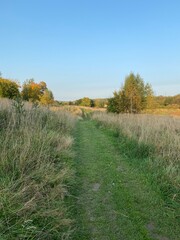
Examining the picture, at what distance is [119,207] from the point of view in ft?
11.7

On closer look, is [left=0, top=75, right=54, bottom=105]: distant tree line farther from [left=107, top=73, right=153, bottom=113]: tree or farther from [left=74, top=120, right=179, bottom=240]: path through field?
[left=107, top=73, right=153, bottom=113]: tree

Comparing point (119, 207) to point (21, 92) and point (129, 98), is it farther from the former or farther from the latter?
point (21, 92)

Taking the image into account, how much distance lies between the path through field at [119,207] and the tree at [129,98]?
779 inches

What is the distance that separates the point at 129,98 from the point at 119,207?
22248mm

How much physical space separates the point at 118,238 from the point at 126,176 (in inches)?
92.4

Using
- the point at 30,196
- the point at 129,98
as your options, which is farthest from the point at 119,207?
the point at 129,98

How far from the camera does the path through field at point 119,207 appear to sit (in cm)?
292

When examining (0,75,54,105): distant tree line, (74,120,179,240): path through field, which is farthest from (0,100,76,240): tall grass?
(0,75,54,105): distant tree line

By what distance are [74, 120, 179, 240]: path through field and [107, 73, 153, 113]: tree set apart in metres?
19.8

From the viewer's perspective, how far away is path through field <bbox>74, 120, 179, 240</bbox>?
2.92 m

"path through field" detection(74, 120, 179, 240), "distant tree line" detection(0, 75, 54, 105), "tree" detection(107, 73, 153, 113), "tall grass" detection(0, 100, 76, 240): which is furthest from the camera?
"tree" detection(107, 73, 153, 113)

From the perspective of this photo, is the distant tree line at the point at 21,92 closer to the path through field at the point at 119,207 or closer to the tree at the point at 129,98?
the path through field at the point at 119,207

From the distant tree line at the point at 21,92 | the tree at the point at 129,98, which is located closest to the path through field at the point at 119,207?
the distant tree line at the point at 21,92

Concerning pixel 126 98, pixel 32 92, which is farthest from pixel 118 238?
pixel 32 92
